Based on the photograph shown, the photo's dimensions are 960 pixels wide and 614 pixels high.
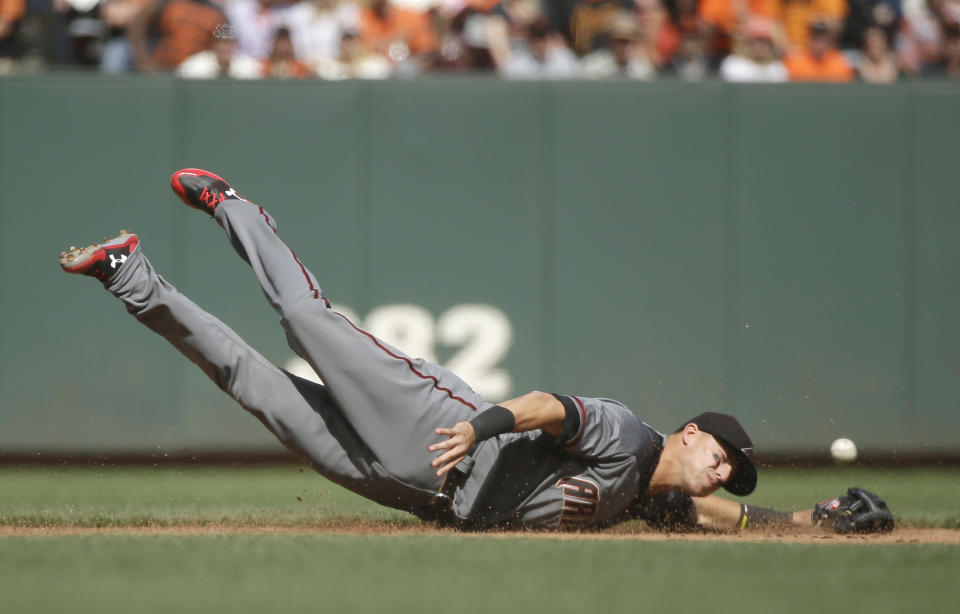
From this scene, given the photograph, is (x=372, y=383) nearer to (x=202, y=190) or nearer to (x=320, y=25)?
(x=202, y=190)

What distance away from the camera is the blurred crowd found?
832 centimetres

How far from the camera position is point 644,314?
788 cm

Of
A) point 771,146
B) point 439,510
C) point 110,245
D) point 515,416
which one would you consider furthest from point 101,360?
point 771,146

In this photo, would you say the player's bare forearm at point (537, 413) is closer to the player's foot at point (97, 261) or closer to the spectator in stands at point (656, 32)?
the player's foot at point (97, 261)

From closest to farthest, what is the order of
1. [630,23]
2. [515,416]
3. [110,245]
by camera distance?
[515,416] < [110,245] < [630,23]

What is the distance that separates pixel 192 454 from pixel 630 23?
426cm

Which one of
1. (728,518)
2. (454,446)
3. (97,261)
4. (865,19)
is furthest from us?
(865,19)

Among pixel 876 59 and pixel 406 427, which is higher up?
pixel 876 59

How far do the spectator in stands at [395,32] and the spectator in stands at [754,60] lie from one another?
2.16 metres

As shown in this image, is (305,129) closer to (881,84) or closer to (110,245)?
(110,245)

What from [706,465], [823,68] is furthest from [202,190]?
[823,68]

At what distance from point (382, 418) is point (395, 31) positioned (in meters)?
4.91

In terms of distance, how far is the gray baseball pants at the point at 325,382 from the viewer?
482cm

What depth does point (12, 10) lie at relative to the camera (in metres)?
8.42
